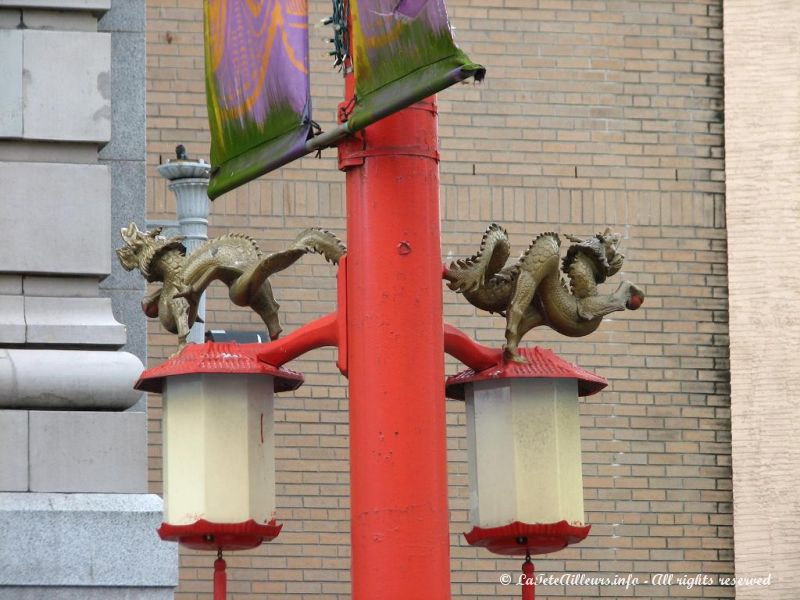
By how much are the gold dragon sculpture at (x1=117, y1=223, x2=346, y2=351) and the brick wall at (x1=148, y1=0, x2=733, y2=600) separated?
20.1 ft

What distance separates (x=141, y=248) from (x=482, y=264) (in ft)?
3.37

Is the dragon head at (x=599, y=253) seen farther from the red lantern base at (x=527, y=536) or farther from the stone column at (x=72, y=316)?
the stone column at (x=72, y=316)

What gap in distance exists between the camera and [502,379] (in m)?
4.61

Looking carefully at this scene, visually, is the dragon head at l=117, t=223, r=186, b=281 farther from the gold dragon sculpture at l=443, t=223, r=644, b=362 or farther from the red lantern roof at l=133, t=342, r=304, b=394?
the gold dragon sculpture at l=443, t=223, r=644, b=362

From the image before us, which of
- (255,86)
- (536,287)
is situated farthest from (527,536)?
(255,86)

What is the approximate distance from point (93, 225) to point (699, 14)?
5964mm

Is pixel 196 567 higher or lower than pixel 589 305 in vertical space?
lower

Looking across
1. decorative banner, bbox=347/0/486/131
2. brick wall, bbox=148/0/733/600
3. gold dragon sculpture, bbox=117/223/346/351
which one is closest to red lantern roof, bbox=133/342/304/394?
gold dragon sculpture, bbox=117/223/346/351

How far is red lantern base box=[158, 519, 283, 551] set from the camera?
4.50 meters

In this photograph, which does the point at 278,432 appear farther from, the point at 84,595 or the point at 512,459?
the point at 512,459

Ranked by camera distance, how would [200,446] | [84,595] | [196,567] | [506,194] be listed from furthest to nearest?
1. [506,194]
2. [196,567]
3. [84,595]
4. [200,446]

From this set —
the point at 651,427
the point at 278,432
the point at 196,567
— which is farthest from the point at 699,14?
the point at 196,567

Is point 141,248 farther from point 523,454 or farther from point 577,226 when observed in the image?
point 577,226

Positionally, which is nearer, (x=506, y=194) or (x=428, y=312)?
(x=428, y=312)
